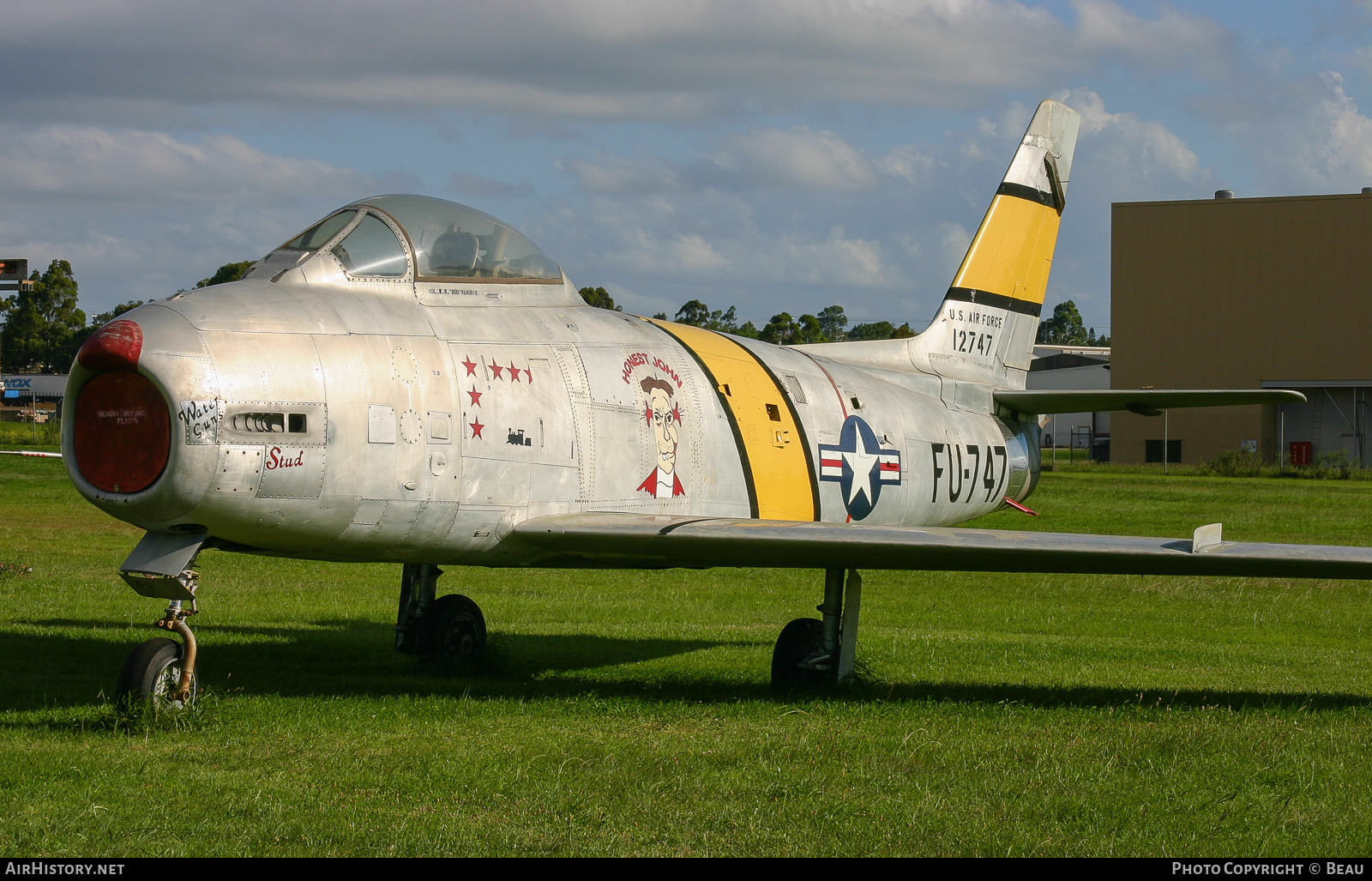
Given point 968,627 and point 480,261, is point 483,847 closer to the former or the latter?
point 480,261

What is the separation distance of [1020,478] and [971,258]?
8.28 feet

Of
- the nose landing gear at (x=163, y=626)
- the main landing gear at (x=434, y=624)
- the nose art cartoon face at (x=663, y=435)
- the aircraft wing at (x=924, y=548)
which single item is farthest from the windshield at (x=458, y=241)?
the main landing gear at (x=434, y=624)

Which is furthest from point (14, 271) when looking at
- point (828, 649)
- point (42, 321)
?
point (828, 649)

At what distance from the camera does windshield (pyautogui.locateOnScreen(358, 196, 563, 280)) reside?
8664 millimetres

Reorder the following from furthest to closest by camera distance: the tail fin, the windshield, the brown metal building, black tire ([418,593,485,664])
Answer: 1. the brown metal building
2. the tail fin
3. black tire ([418,593,485,664])
4. the windshield

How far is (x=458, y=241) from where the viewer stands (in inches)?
349

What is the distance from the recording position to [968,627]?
14219 mm

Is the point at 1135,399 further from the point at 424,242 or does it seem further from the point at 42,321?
the point at 42,321

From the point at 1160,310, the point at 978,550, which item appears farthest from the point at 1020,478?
the point at 1160,310

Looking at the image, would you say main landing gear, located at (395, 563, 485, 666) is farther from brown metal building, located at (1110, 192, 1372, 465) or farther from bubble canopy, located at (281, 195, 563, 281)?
brown metal building, located at (1110, 192, 1372, 465)

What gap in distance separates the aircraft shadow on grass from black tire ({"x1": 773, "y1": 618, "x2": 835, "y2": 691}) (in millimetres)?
150

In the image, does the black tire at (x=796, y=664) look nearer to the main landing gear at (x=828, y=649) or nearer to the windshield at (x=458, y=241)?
the main landing gear at (x=828, y=649)

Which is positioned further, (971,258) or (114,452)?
(971,258)

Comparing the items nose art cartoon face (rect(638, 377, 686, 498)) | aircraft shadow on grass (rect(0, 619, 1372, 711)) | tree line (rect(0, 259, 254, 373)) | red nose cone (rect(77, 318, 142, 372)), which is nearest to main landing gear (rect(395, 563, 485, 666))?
aircraft shadow on grass (rect(0, 619, 1372, 711))
